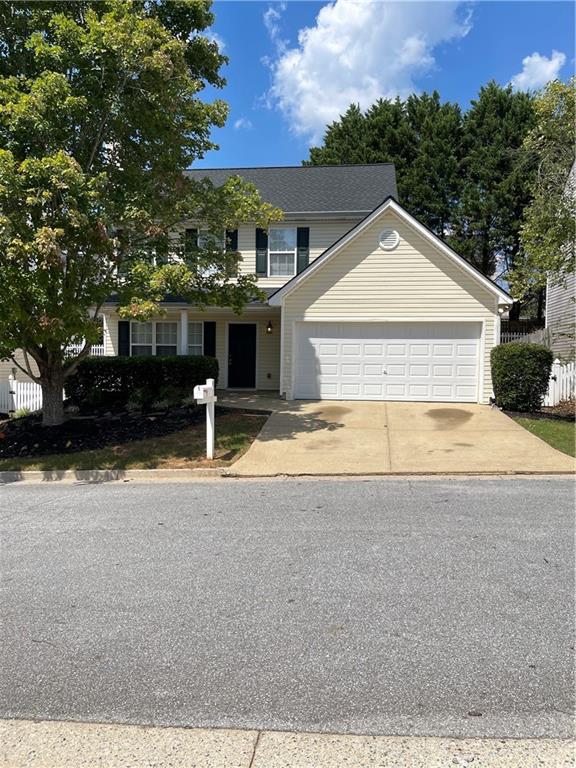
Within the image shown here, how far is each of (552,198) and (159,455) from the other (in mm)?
9802

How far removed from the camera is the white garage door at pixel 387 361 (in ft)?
48.5

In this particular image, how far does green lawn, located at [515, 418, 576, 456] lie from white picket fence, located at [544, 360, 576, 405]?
3.01m

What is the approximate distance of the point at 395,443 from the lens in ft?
33.8

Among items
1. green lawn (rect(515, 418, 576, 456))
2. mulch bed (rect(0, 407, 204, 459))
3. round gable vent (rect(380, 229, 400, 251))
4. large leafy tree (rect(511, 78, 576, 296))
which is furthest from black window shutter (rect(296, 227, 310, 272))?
green lawn (rect(515, 418, 576, 456))

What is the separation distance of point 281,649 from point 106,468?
6.50 meters

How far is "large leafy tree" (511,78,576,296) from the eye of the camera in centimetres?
1174

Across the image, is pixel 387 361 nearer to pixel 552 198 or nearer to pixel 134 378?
pixel 552 198

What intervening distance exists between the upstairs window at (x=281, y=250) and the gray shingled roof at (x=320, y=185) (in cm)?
75

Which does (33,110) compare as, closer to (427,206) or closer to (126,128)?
(126,128)

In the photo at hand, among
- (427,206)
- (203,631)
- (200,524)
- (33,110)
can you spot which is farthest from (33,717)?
(427,206)

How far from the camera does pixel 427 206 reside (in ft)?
99.9

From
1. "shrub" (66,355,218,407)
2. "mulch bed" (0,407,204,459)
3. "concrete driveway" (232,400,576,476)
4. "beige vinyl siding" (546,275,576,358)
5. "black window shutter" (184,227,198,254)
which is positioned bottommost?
"mulch bed" (0,407,204,459)

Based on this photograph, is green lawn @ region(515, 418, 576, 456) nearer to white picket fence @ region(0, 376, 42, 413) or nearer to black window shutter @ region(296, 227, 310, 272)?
black window shutter @ region(296, 227, 310, 272)

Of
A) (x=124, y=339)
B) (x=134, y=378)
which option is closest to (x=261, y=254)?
(x=124, y=339)
